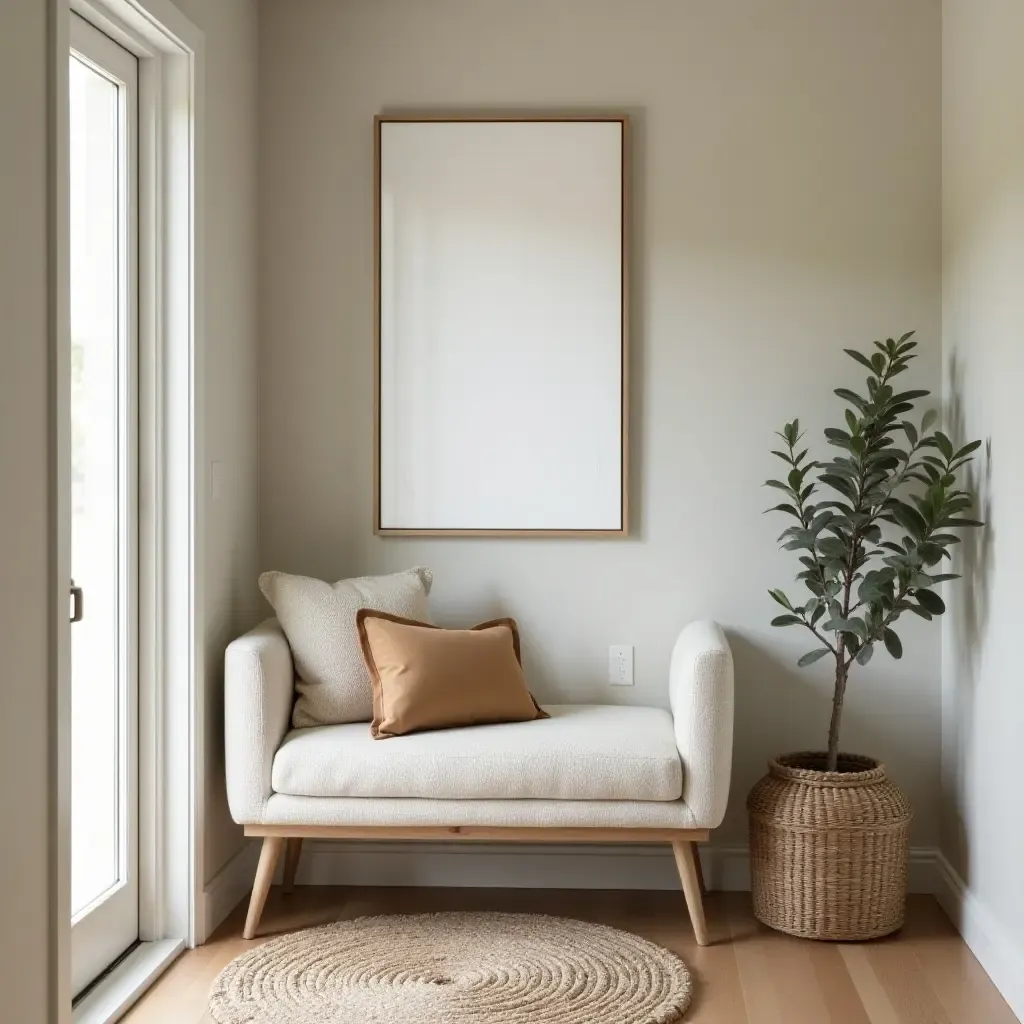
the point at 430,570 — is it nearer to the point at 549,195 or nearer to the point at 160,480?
the point at 160,480

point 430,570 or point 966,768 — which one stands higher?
point 430,570

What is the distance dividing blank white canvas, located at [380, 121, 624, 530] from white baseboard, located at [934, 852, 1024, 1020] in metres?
1.34

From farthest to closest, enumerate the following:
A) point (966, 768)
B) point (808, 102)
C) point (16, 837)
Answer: point (808, 102) < point (966, 768) < point (16, 837)

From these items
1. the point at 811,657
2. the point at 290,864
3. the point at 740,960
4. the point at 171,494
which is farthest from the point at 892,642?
the point at 171,494

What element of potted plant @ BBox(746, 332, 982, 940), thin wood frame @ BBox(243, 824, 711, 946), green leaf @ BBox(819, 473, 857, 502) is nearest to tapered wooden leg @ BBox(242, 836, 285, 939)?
thin wood frame @ BBox(243, 824, 711, 946)

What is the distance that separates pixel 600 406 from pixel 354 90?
1190 millimetres

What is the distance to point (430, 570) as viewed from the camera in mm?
3590

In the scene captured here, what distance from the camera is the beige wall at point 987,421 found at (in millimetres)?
2785

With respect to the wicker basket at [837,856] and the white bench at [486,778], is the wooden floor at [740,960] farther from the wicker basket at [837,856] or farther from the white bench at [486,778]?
the white bench at [486,778]

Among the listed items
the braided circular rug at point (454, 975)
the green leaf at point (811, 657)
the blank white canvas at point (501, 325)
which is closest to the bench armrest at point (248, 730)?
the braided circular rug at point (454, 975)

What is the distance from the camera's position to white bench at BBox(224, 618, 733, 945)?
2.94m

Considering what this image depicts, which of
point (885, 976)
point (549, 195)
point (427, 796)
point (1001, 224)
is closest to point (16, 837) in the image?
point (427, 796)

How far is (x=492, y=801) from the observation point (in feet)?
9.71

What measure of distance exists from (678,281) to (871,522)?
0.90 meters
